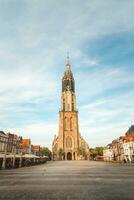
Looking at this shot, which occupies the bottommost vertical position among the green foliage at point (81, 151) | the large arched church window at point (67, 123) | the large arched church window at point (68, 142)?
the green foliage at point (81, 151)

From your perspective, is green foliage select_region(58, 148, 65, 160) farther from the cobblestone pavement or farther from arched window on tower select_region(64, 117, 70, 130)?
the cobblestone pavement

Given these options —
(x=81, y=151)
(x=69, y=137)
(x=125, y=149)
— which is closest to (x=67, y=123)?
(x=69, y=137)

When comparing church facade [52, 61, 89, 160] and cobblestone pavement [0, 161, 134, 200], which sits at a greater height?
church facade [52, 61, 89, 160]

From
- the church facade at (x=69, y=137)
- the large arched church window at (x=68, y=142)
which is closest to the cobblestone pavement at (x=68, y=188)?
the church facade at (x=69, y=137)

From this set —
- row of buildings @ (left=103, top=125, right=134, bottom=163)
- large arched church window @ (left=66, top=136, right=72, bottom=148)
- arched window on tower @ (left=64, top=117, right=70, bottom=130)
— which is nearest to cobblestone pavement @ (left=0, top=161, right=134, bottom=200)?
row of buildings @ (left=103, top=125, right=134, bottom=163)

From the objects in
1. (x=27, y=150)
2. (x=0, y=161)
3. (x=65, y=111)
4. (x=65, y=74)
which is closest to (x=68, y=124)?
(x=65, y=111)

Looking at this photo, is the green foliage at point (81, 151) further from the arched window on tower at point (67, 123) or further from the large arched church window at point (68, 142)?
the arched window on tower at point (67, 123)

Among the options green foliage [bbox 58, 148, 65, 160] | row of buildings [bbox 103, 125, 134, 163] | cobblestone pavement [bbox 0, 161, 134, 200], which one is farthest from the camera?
green foliage [bbox 58, 148, 65, 160]

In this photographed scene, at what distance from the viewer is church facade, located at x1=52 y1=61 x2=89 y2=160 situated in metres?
114

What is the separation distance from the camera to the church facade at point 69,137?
4504 inches

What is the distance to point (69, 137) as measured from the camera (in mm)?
120000

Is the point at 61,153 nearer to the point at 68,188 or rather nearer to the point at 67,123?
the point at 67,123

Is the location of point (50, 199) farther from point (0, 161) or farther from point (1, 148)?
point (1, 148)

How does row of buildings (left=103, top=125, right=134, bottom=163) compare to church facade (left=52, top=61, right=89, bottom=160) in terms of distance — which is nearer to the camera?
row of buildings (left=103, top=125, right=134, bottom=163)
